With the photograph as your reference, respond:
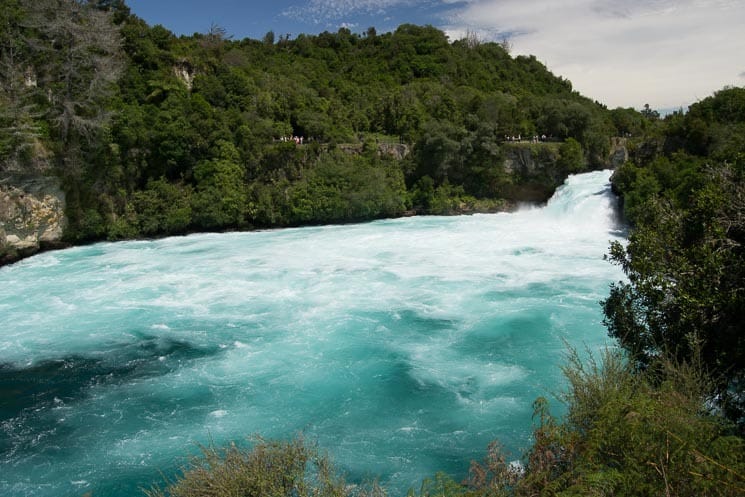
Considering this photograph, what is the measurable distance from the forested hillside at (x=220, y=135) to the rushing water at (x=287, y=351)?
20.0 ft

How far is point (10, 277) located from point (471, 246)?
22305 mm

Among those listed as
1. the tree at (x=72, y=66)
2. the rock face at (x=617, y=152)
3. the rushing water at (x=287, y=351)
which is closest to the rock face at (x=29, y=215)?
the rushing water at (x=287, y=351)

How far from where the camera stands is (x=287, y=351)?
15.7 m

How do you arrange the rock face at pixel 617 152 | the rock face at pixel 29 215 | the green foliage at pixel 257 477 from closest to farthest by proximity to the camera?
1. the green foliage at pixel 257 477
2. the rock face at pixel 29 215
3. the rock face at pixel 617 152

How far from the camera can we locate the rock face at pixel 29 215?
2653 cm

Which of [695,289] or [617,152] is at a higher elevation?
[617,152]

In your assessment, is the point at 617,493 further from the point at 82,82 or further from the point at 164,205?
the point at 82,82

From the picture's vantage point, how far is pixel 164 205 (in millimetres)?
33125

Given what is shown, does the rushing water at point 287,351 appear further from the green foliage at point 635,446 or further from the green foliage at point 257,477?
the green foliage at point 257,477

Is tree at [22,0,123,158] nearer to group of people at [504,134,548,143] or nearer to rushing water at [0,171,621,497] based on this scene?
rushing water at [0,171,621,497]

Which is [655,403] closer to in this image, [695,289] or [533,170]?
[695,289]

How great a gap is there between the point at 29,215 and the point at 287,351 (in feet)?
66.9

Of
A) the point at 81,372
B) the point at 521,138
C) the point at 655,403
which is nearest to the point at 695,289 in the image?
the point at 655,403

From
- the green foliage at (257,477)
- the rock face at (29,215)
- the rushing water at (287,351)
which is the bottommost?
the rushing water at (287,351)
